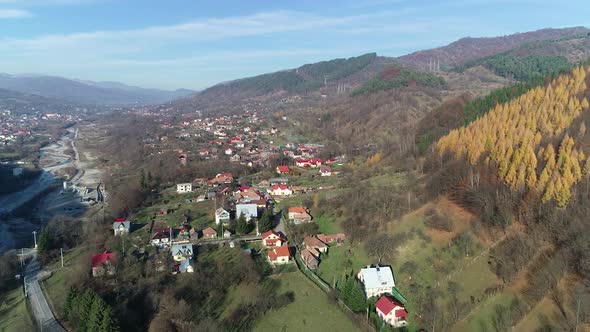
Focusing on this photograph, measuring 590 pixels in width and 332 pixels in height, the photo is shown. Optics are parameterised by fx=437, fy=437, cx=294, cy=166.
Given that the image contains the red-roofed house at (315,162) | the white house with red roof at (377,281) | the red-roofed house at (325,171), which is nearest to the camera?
the white house with red roof at (377,281)

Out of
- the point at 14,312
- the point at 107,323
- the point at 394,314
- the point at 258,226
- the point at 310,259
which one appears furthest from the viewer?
the point at 258,226

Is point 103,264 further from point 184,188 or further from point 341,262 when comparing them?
point 184,188

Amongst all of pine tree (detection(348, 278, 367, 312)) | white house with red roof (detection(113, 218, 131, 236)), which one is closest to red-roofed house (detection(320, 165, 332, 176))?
white house with red roof (detection(113, 218, 131, 236))

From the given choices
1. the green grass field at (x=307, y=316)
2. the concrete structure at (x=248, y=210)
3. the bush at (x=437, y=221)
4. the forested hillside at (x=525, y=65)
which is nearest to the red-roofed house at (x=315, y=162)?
the concrete structure at (x=248, y=210)

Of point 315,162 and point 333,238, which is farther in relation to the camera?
point 315,162

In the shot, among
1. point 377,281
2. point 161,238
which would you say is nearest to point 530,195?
point 377,281

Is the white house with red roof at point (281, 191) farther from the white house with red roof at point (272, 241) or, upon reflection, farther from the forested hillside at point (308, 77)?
the forested hillside at point (308, 77)

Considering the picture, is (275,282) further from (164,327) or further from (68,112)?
(68,112)
